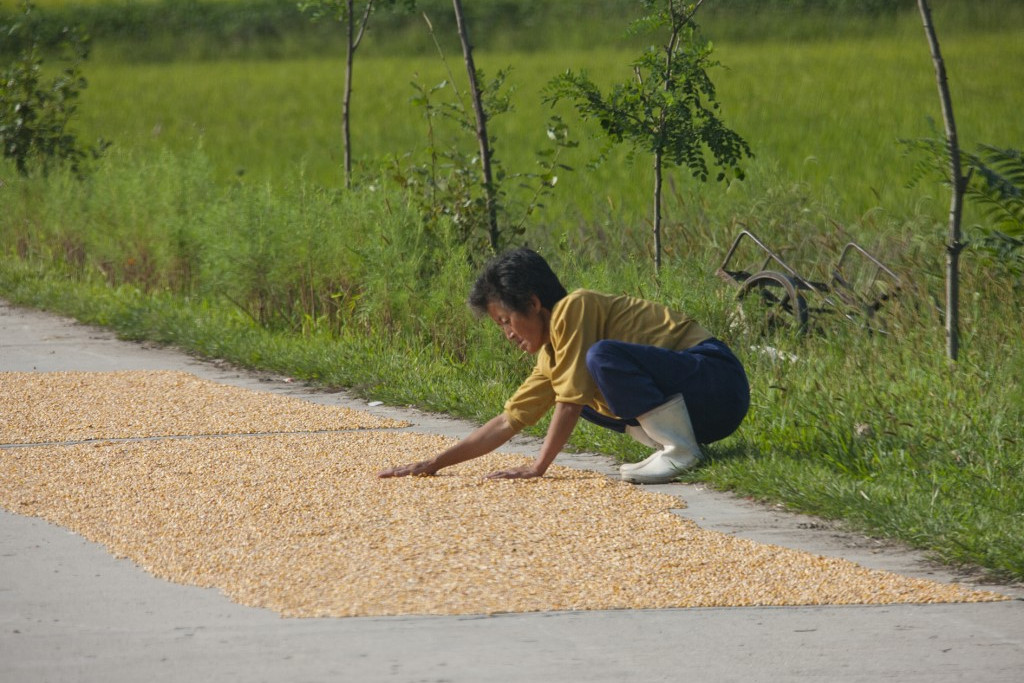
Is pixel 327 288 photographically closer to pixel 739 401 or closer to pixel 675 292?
pixel 675 292

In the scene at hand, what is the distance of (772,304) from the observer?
926cm

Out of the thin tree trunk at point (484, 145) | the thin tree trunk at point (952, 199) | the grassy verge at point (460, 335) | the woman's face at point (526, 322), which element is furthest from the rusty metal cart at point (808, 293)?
the woman's face at point (526, 322)

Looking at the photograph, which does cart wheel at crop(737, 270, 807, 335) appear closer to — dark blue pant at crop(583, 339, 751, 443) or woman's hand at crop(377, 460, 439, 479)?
dark blue pant at crop(583, 339, 751, 443)

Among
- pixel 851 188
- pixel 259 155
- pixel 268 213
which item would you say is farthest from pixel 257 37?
pixel 268 213

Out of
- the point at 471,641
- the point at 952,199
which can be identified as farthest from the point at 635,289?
the point at 471,641

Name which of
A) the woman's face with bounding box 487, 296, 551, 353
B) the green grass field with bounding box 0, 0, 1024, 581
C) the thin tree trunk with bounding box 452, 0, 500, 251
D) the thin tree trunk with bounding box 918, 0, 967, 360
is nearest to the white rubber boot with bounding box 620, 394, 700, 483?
the green grass field with bounding box 0, 0, 1024, 581

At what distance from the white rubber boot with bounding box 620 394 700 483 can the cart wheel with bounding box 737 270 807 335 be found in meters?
2.42

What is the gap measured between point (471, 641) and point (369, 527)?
1.33m

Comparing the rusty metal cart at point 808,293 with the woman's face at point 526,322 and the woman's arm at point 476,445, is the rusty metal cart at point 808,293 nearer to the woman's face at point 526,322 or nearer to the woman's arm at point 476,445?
the woman's face at point 526,322

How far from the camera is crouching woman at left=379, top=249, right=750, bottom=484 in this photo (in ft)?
20.4

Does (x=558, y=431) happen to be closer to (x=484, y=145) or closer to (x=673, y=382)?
(x=673, y=382)

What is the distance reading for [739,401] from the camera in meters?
6.48

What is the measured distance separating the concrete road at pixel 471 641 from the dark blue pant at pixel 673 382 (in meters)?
1.32

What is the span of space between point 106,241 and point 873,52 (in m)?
20.6
